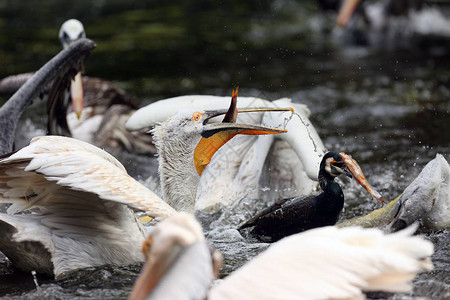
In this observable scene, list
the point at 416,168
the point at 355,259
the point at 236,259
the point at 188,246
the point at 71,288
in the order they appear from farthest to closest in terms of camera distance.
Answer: the point at 416,168
the point at 236,259
the point at 71,288
the point at 355,259
the point at 188,246

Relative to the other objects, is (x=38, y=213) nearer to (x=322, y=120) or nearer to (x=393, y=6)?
(x=322, y=120)

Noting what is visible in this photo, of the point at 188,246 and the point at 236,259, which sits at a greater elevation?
the point at 188,246

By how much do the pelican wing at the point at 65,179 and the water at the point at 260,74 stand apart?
0.37 metres

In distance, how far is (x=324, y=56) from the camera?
29.3 feet

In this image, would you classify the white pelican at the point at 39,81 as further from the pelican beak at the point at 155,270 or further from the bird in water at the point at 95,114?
the pelican beak at the point at 155,270

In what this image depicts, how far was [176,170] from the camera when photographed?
3.95 metres

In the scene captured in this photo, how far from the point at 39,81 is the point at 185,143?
1535 mm

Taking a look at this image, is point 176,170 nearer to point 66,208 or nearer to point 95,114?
point 66,208

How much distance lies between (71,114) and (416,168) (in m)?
2.84

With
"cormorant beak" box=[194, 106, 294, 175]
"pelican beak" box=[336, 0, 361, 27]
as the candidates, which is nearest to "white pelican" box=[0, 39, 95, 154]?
"cormorant beak" box=[194, 106, 294, 175]

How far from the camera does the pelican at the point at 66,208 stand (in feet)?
10.6

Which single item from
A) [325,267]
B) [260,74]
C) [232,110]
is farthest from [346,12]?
[325,267]

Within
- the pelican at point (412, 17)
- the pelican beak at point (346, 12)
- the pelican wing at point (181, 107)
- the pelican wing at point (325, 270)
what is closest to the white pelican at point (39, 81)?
the pelican wing at point (181, 107)

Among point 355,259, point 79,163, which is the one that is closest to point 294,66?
point 79,163
